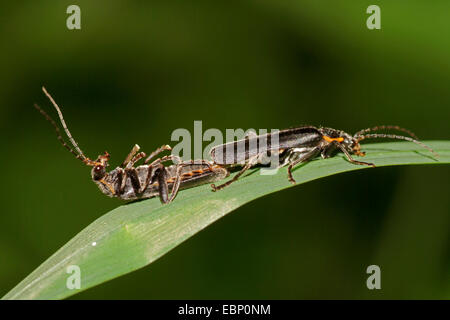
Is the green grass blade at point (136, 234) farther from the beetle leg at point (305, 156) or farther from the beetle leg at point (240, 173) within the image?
the beetle leg at point (305, 156)

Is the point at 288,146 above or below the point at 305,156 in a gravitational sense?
above

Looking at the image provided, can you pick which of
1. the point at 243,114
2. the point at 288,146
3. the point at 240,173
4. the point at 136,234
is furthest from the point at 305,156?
the point at 243,114

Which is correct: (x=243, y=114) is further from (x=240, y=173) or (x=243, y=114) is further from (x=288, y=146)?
(x=240, y=173)

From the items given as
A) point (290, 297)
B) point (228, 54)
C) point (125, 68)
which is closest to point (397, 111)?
point (228, 54)

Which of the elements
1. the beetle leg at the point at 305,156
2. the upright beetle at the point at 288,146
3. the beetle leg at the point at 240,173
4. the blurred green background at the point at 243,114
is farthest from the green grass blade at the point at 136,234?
the blurred green background at the point at 243,114

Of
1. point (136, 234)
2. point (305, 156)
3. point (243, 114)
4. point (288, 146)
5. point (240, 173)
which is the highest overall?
point (243, 114)
